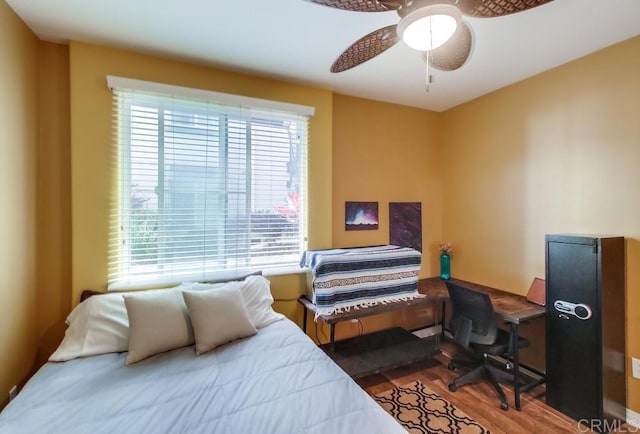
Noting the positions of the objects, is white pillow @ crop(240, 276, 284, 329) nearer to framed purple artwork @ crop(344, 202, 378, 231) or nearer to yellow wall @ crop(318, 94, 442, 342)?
yellow wall @ crop(318, 94, 442, 342)

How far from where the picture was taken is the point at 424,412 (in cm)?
208

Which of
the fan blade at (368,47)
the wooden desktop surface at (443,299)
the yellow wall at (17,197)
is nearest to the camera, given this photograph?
the fan blade at (368,47)

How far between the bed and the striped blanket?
1.36ft

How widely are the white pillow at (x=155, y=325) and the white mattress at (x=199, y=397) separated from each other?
0.06 metres

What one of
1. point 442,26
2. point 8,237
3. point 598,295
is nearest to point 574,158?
point 598,295

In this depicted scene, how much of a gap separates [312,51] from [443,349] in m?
2.99

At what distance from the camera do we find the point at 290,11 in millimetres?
1665

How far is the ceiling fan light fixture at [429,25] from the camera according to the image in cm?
113

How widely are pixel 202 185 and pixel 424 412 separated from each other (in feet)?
7.70

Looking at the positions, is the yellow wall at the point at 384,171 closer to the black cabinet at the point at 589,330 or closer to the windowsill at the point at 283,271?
the windowsill at the point at 283,271

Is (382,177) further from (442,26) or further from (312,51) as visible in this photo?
(442,26)

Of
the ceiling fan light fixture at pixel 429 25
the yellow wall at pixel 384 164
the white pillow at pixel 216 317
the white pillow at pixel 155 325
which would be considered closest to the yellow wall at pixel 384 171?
the yellow wall at pixel 384 164

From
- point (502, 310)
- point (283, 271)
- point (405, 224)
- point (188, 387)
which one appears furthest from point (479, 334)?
point (188, 387)

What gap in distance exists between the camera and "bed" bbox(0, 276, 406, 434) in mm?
1144
